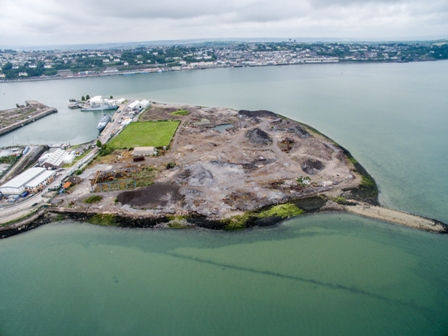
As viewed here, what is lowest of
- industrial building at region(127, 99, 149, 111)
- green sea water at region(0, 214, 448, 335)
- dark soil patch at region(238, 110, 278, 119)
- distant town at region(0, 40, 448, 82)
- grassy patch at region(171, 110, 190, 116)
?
green sea water at region(0, 214, 448, 335)

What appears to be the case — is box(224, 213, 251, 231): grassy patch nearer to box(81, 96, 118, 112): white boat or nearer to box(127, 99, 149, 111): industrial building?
box(127, 99, 149, 111): industrial building

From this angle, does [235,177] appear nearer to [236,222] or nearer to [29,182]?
[236,222]

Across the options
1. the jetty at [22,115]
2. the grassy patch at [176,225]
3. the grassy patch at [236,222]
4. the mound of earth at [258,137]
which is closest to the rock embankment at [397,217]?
the grassy patch at [236,222]

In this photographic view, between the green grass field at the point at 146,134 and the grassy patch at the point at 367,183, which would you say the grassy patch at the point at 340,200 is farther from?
the green grass field at the point at 146,134

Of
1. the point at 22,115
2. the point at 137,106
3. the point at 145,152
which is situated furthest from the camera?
the point at 137,106

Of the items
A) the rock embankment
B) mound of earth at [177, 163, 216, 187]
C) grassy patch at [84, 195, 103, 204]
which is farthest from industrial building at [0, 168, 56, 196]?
the rock embankment

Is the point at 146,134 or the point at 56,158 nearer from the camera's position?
the point at 56,158

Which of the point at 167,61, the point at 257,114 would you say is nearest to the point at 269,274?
the point at 257,114
